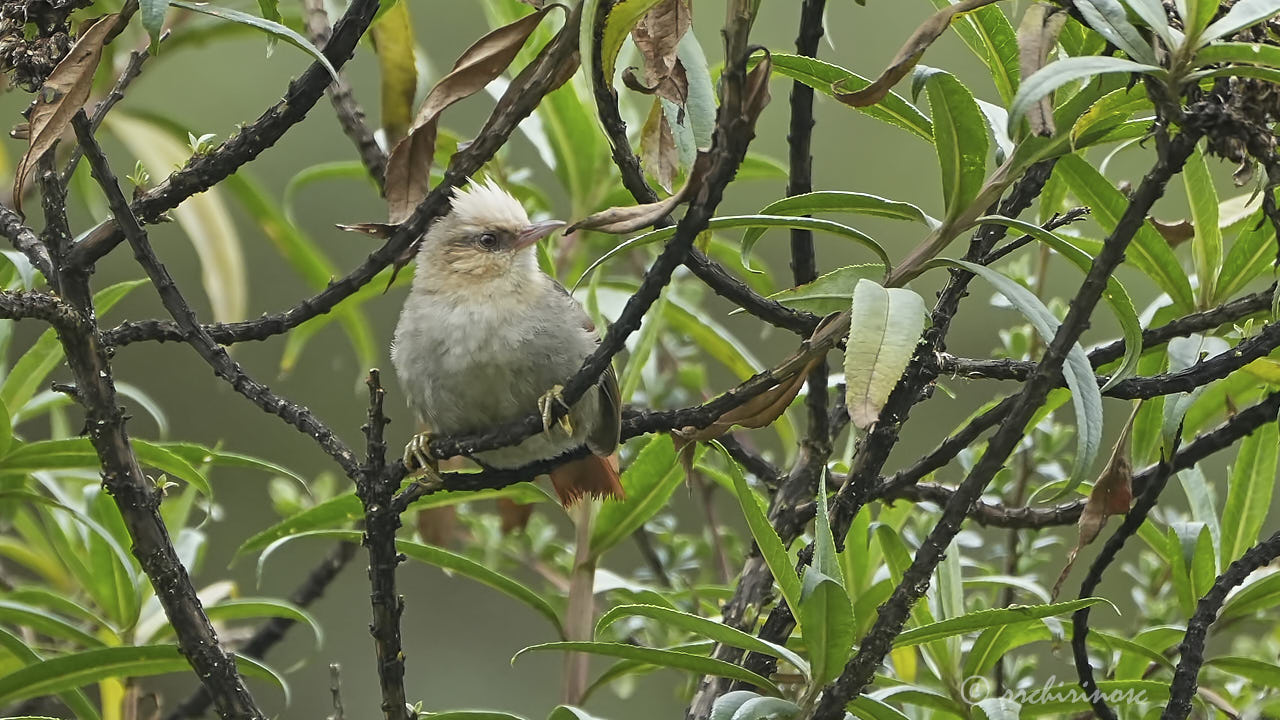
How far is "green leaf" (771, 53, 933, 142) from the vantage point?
7.45 ft

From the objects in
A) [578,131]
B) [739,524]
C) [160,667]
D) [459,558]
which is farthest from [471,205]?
[739,524]

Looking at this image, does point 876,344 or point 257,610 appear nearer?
point 876,344

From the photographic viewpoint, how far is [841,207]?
7.51 ft

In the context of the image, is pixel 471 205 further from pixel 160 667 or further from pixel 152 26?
pixel 152 26

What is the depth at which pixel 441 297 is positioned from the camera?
3475 millimetres

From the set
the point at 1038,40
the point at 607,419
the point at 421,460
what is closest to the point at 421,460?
the point at 421,460

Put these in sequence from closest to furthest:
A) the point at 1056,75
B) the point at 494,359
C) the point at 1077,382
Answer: the point at 1056,75, the point at 1077,382, the point at 494,359

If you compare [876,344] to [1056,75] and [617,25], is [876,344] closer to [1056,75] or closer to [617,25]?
[1056,75]

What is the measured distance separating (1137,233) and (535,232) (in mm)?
1676

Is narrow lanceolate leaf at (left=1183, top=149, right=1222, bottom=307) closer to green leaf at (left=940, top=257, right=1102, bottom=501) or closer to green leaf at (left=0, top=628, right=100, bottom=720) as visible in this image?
green leaf at (left=940, top=257, right=1102, bottom=501)

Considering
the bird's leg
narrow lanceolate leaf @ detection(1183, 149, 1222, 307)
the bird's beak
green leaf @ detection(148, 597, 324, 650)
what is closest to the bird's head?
the bird's beak

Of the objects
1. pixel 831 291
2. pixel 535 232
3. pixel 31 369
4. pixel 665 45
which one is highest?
pixel 31 369

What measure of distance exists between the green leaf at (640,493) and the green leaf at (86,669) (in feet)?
2.67

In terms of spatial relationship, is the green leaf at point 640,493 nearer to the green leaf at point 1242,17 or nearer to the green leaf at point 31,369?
the green leaf at point 31,369
